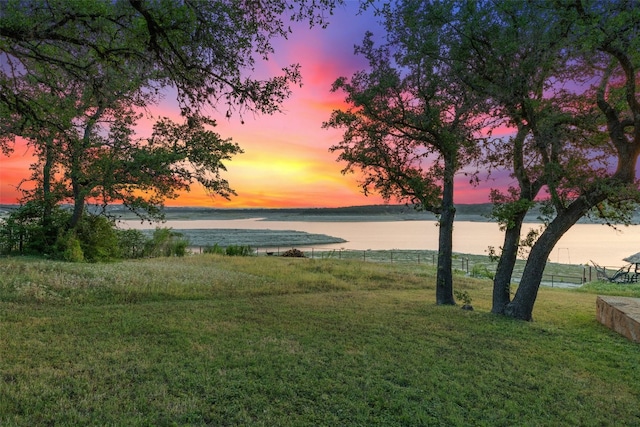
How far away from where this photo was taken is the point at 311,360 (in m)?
6.66

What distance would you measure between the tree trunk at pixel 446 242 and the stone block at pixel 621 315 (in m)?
4.61

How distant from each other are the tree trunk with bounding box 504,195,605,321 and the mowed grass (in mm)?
801

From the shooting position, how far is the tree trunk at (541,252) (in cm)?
1102

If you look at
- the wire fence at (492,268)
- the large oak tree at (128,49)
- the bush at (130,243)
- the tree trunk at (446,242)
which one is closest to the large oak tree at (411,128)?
the tree trunk at (446,242)

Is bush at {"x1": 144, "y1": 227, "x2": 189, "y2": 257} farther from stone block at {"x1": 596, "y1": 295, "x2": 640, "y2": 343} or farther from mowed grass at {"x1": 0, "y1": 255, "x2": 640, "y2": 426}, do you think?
stone block at {"x1": 596, "y1": 295, "x2": 640, "y2": 343}

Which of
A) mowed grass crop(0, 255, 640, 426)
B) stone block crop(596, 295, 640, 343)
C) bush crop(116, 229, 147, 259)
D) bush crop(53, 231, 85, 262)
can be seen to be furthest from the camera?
bush crop(116, 229, 147, 259)

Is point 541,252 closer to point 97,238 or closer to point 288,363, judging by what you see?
point 288,363

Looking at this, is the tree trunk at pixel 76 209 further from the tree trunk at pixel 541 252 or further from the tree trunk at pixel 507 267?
the tree trunk at pixel 541 252

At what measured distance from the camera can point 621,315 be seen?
10.6 m

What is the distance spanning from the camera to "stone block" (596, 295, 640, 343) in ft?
31.9

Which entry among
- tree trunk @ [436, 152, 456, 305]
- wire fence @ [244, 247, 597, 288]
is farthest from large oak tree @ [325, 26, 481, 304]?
wire fence @ [244, 247, 597, 288]

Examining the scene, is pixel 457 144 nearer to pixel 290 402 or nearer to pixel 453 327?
pixel 453 327

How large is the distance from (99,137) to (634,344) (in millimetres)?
24272

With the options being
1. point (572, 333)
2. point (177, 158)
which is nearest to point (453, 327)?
point (572, 333)
